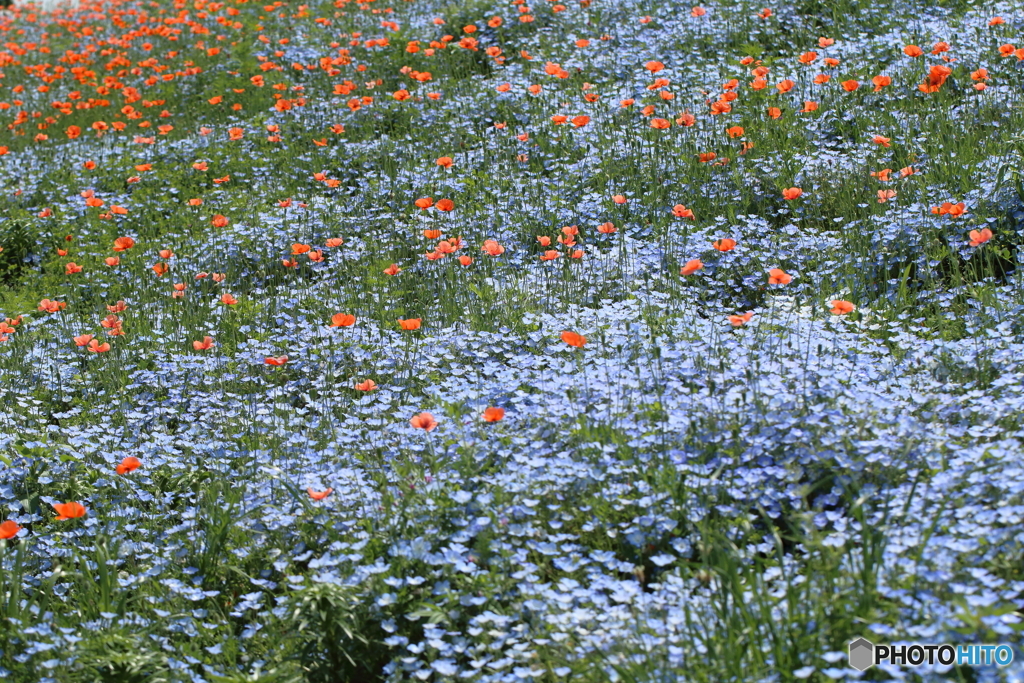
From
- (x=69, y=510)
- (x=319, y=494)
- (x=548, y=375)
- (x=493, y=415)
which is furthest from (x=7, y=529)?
(x=548, y=375)

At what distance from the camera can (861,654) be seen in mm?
2312

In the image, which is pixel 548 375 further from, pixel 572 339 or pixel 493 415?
pixel 493 415

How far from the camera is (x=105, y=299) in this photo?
5.57 meters

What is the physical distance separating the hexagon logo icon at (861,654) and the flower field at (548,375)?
30mm

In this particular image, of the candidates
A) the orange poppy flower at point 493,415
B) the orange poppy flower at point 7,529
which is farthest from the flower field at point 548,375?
the orange poppy flower at point 493,415

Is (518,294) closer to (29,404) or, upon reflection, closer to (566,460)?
(566,460)

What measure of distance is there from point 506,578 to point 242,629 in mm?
920

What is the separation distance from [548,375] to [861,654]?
6.06 ft

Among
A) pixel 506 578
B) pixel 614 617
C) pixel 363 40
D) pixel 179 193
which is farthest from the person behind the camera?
pixel 363 40

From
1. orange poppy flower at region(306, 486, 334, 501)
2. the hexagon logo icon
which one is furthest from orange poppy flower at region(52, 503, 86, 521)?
the hexagon logo icon

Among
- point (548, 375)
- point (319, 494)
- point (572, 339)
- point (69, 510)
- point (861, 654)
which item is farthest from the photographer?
point (548, 375)

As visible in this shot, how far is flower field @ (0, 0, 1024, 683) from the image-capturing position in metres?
2.72

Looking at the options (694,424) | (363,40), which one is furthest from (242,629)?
(363,40)

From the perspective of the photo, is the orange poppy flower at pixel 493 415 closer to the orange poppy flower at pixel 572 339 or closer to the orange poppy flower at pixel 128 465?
the orange poppy flower at pixel 572 339
